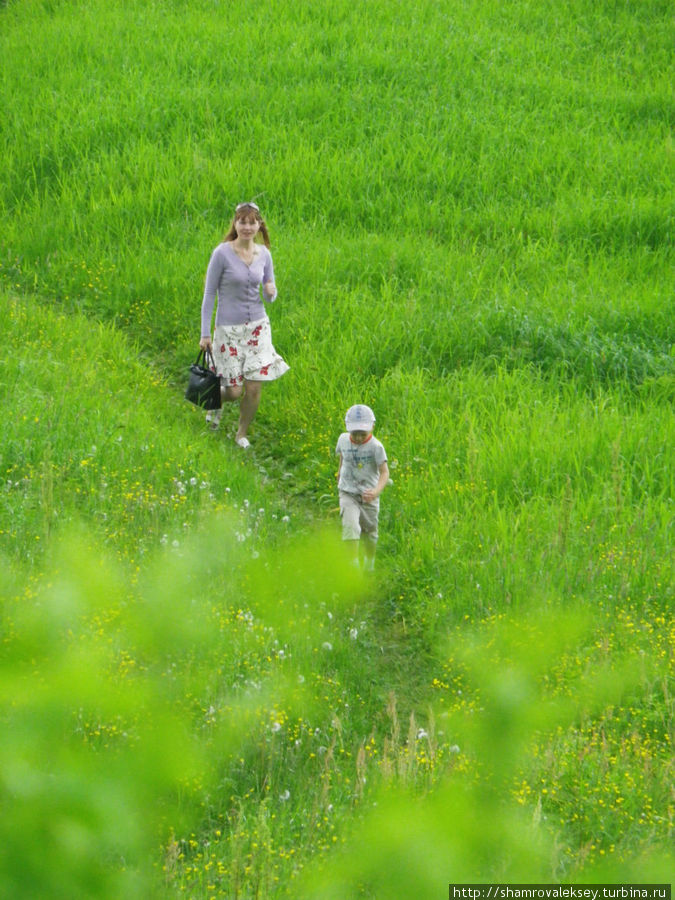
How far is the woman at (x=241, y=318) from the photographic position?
23.8 feet

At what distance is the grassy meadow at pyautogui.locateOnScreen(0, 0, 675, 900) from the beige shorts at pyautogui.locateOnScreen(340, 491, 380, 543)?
0.31m

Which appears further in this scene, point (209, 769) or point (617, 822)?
point (617, 822)

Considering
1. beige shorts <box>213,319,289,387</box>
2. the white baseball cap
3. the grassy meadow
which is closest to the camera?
the grassy meadow

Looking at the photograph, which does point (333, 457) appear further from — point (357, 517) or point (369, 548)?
point (357, 517)

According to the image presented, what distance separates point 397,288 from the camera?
9.61 metres

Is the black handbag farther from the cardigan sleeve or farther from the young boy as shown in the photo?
the young boy

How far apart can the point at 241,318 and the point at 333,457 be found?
1.26 m

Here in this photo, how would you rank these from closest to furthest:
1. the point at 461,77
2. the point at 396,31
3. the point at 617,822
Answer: the point at 617,822
the point at 461,77
the point at 396,31

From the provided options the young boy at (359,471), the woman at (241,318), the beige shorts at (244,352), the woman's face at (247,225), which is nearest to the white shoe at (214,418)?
the woman at (241,318)

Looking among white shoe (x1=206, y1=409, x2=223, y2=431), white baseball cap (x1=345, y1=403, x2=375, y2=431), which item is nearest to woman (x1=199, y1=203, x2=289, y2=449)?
white shoe (x1=206, y1=409, x2=223, y2=431)

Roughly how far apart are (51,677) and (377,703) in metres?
3.81

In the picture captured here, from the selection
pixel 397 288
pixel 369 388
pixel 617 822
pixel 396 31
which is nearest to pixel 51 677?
pixel 617 822

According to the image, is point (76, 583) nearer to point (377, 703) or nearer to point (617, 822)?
point (617, 822)

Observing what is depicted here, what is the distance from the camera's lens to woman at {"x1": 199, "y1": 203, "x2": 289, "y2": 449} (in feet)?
23.8
